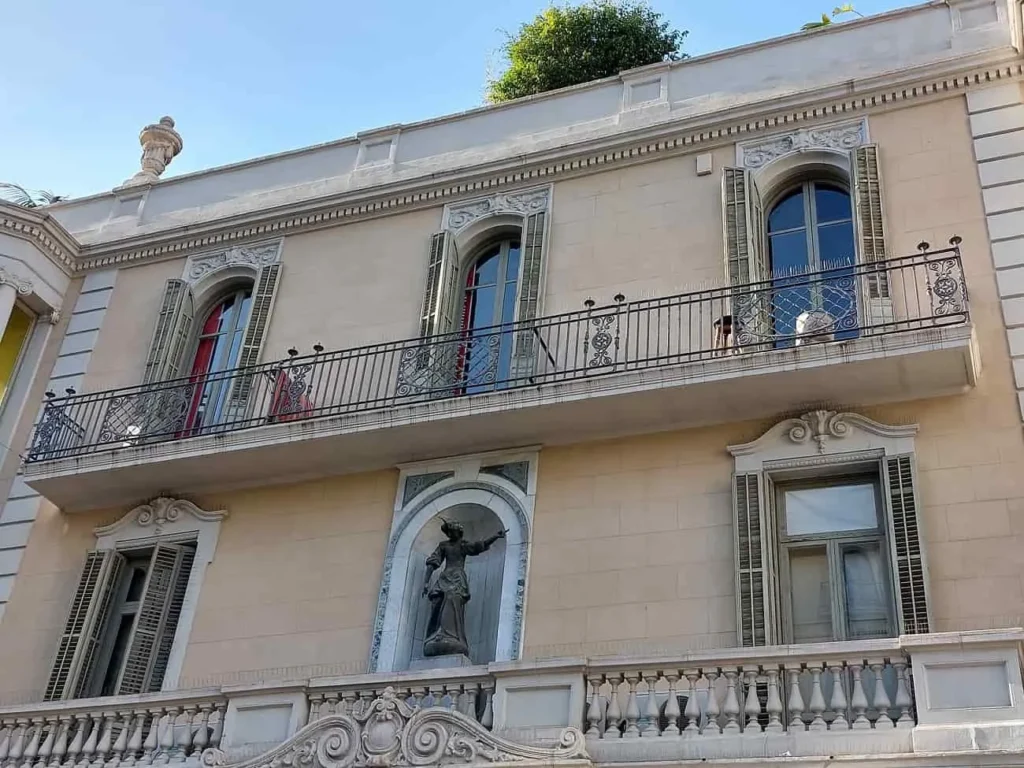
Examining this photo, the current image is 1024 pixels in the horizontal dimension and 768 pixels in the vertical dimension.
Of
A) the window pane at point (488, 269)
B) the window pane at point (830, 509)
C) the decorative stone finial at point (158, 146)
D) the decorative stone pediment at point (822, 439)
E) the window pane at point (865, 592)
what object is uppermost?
the decorative stone finial at point (158, 146)

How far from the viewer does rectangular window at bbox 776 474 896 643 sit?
32.6 ft

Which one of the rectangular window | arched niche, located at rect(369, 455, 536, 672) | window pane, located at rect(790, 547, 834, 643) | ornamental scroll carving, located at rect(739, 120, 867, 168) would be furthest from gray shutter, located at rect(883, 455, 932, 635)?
ornamental scroll carving, located at rect(739, 120, 867, 168)

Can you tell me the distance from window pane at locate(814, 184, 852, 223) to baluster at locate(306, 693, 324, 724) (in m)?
6.79

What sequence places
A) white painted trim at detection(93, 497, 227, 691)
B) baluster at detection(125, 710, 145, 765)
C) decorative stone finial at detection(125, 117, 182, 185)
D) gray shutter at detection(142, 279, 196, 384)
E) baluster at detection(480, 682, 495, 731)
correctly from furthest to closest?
1. decorative stone finial at detection(125, 117, 182, 185)
2. gray shutter at detection(142, 279, 196, 384)
3. white painted trim at detection(93, 497, 227, 691)
4. baluster at detection(125, 710, 145, 765)
5. baluster at detection(480, 682, 495, 731)

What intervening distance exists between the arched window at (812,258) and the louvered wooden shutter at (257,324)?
5.63 meters

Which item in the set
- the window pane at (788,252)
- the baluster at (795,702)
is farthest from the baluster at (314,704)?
the window pane at (788,252)

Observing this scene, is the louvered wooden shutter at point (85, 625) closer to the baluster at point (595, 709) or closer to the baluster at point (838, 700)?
the baluster at point (595, 709)

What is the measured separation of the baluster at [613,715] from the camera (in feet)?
28.6

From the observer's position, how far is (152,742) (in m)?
10.0

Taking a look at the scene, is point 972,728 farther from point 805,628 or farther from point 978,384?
point 978,384

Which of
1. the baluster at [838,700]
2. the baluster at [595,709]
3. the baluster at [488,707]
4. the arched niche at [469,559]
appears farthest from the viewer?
the arched niche at [469,559]

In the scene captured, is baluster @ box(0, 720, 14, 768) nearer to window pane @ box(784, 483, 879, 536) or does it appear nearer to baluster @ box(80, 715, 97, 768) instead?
baluster @ box(80, 715, 97, 768)

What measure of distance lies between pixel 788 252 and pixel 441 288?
3.66 m

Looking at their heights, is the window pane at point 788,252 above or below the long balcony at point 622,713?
above
